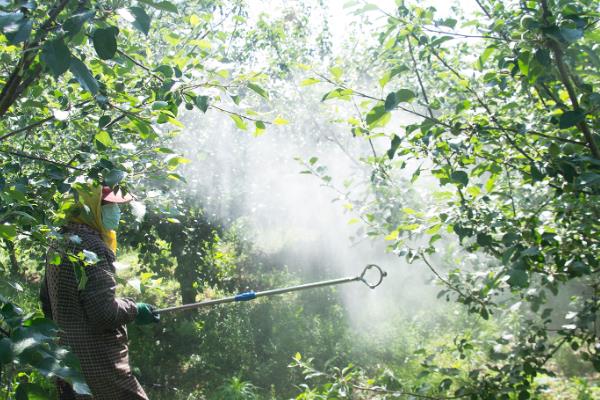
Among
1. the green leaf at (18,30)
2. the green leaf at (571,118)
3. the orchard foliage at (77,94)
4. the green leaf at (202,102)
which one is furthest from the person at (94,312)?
the green leaf at (571,118)

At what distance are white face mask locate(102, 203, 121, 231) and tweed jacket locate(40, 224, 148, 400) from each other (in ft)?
3.73

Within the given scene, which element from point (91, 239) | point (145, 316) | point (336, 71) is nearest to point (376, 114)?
point (336, 71)

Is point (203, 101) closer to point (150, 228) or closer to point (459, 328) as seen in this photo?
point (150, 228)

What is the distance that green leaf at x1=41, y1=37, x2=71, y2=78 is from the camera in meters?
0.97

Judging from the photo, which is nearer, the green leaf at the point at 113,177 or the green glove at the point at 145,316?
the green leaf at the point at 113,177

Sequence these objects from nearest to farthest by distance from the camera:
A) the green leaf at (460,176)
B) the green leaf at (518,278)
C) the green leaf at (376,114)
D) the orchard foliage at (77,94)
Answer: the orchard foliage at (77,94) < the green leaf at (376,114) < the green leaf at (518,278) < the green leaf at (460,176)

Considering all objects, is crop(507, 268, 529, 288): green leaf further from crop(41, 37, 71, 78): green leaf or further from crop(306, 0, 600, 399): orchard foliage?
crop(41, 37, 71, 78): green leaf

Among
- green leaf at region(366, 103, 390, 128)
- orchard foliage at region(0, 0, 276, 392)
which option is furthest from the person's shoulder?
green leaf at region(366, 103, 390, 128)

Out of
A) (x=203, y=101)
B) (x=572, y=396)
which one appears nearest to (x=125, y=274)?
(x=572, y=396)

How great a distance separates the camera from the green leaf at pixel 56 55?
3.19ft

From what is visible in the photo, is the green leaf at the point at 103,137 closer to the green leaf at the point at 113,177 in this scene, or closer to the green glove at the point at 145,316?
the green leaf at the point at 113,177

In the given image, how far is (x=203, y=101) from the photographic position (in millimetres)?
1496

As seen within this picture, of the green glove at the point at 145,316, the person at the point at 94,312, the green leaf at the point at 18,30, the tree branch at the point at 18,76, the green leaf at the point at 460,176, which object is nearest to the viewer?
the green leaf at the point at 18,30

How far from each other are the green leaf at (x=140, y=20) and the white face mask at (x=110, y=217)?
1.95ft
